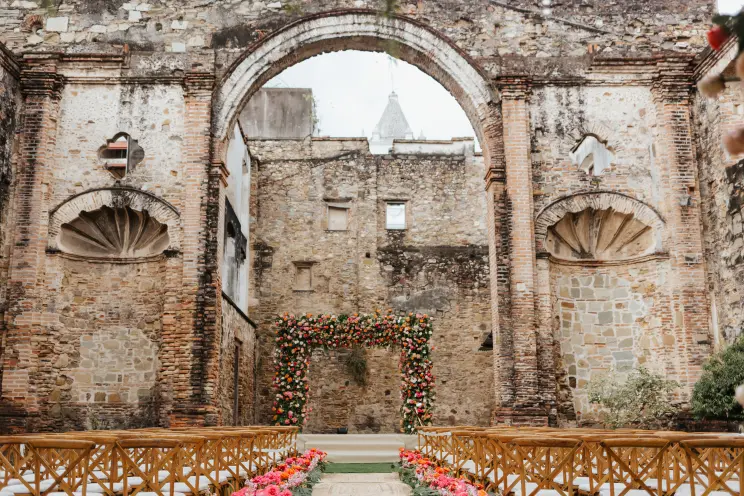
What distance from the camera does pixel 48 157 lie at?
44.2ft

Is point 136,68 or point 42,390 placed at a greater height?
point 136,68

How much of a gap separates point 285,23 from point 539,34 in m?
4.53

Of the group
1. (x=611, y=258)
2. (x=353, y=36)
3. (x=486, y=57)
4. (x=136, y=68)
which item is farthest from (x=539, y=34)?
(x=136, y=68)

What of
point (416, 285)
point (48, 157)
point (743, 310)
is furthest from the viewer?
point (416, 285)

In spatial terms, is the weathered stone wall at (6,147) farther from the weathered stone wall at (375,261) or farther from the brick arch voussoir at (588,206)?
the brick arch voussoir at (588,206)

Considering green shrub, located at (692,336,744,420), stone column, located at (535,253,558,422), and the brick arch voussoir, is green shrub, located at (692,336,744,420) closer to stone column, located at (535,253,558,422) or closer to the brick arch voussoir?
stone column, located at (535,253,558,422)

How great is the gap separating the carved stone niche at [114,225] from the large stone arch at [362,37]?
67.8 inches

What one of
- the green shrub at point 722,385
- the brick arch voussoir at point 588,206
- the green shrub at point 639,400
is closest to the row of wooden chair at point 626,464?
the green shrub at point 722,385

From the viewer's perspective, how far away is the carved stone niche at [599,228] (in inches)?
529

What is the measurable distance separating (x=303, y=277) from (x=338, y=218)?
185 centimetres

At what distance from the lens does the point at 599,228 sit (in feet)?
45.5

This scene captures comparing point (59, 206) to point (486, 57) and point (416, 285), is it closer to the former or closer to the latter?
point (486, 57)

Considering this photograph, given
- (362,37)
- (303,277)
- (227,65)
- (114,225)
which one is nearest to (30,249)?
(114,225)

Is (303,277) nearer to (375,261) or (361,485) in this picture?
(375,261)
